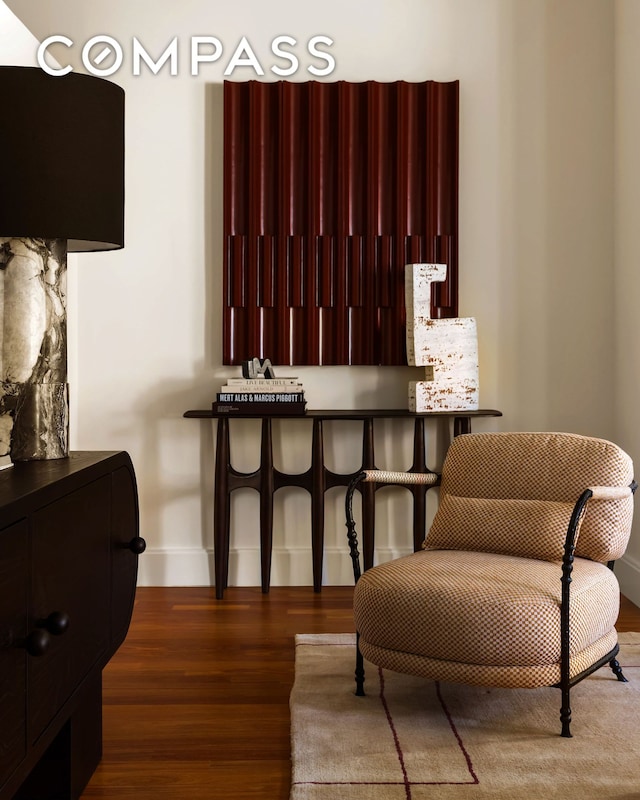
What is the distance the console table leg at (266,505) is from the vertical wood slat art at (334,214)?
0.44 meters

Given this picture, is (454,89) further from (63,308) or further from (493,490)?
(63,308)

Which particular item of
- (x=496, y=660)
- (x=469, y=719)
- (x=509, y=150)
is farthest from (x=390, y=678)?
(x=509, y=150)

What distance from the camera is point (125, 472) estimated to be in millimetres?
2168

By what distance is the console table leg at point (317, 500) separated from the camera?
→ 380cm

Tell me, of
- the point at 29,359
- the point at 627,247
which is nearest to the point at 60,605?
the point at 29,359

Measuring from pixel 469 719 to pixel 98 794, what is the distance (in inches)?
39.3

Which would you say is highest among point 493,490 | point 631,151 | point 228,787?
point 631,151

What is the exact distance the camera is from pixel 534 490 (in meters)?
2.71

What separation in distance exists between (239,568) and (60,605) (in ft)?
7.74

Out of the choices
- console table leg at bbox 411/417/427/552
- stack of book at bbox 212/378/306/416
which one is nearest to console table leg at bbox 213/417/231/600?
stack of book at bbox 212/378/306/416

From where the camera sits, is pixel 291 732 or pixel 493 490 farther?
pixel 493 490

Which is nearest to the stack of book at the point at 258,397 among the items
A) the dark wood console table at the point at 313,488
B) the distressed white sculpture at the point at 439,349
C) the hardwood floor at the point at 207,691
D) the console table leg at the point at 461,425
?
the dark wood console table at the point at 313,488

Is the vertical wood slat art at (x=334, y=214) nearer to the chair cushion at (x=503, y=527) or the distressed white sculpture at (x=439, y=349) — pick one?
the distressed white sculpture at (x=439, y=349)

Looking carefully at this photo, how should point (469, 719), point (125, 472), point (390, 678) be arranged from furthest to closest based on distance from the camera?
point (390, 678), point (469, 719), point (125, 472)
